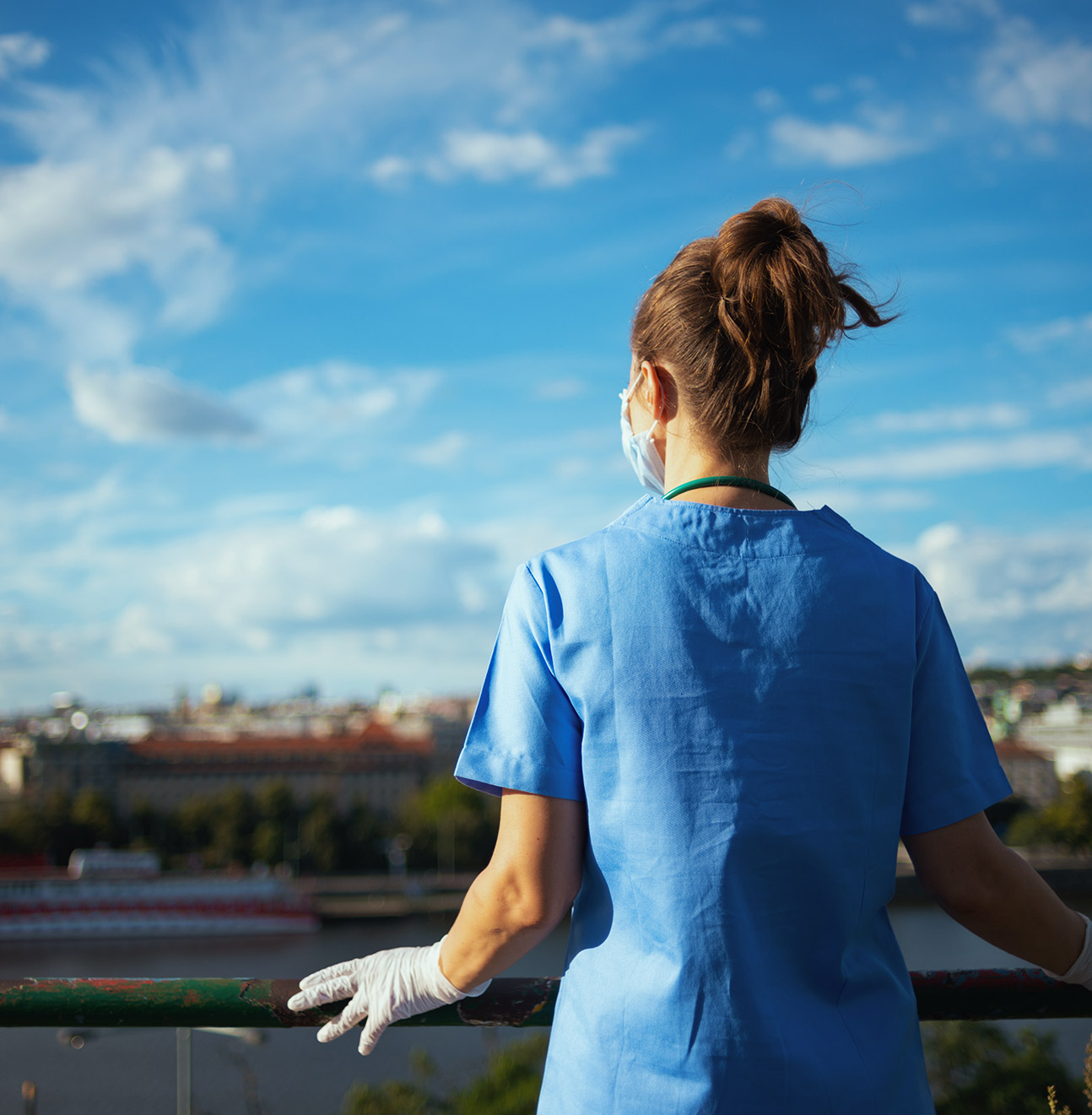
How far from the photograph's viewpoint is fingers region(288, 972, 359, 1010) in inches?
32.7

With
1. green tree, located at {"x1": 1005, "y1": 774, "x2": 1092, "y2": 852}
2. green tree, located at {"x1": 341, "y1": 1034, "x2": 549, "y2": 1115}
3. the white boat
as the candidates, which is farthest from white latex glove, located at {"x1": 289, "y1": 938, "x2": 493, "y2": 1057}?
green tree, located at {"x1": 1005, "y1": 774, "x2": 1092, "y2": 852}

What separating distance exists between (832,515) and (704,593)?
4.5 inches

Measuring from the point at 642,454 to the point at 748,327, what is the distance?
152 mm

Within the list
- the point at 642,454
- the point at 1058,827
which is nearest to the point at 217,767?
the point at 1058,827

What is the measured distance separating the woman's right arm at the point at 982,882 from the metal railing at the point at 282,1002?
187 millimetres

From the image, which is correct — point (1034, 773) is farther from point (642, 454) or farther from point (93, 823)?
point (642, 454)

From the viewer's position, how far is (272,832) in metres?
30.2

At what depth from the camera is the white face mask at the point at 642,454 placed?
778 mm

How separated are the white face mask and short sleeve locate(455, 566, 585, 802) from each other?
16 centimetres

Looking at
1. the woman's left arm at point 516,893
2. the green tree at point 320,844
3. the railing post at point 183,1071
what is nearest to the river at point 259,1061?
the railing post at point 183,1071

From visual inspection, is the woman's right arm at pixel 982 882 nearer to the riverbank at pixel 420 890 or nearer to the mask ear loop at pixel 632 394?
the mask ear loop at pixel 632 394

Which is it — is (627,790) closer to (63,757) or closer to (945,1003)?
(945,1003)

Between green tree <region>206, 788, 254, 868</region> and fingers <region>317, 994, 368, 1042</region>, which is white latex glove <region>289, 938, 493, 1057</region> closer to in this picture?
fingers <region>317, 994, 368, 1042</region>

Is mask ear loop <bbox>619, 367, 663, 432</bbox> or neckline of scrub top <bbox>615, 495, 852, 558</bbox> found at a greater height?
mask ear loop <bbox>619, 367, 663, 432</bbox>
